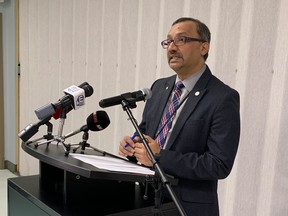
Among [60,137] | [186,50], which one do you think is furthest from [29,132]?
[186,50]

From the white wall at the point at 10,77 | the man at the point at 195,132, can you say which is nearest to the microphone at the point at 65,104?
the man at the point at 195,132

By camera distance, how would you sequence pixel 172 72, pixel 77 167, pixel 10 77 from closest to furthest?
pixel 77 167 → pixel 172 72 → pixel 10 77

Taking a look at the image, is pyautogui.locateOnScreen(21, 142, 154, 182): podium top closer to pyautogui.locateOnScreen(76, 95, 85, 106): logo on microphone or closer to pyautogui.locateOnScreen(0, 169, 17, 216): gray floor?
pyautogui.locateOnScreen(76, 95, 85, 106): logo on microphone

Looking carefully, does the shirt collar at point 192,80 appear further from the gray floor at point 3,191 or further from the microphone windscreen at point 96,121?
the gray floor at point 3,191

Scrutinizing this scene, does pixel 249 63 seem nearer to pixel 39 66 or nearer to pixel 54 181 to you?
pixel 54 181

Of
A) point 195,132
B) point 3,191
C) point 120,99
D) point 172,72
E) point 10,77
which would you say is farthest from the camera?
point 10,77

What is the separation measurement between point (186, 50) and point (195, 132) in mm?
315

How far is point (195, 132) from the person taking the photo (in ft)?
4.06

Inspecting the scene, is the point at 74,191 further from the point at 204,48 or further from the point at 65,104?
the point at 204,48

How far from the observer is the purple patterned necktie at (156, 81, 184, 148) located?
1.34m

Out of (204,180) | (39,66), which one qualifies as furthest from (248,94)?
(39,66)

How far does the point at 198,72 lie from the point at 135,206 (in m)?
0.57

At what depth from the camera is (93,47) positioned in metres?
2.92

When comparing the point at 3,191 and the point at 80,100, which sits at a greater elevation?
the point at 80,100
